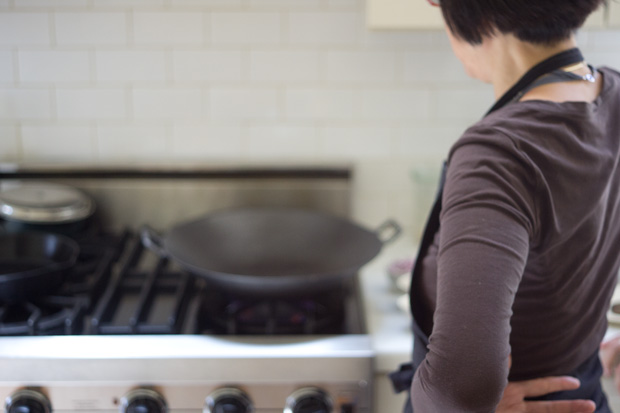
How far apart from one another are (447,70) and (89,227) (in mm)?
969

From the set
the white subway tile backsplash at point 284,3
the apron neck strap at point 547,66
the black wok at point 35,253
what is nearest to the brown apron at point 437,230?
the apron neck strap at point 547,66

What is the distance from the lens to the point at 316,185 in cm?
169

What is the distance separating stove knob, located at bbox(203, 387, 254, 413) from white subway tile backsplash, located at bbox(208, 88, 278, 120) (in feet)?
2.58

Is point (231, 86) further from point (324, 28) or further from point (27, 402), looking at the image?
point (27, 402)

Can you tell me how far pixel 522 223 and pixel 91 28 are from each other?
51.3 inches

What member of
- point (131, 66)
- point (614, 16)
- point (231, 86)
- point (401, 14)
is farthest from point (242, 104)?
point (614, 16)

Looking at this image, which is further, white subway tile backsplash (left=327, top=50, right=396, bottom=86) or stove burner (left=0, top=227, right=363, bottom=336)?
white subway tile backsplash (left=327, top=50, right=396, bottom=86)

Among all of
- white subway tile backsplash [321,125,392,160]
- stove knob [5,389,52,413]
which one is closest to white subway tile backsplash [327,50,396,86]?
white subway tile backsplash [321,125,392,160]

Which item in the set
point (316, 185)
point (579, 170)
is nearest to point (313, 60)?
point (316, 185)

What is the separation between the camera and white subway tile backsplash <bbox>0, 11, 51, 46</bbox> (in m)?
1.64

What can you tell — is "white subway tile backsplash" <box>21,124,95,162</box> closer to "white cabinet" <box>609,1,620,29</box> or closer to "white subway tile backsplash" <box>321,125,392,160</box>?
"white subway tile backsplash" <box>321,125,392,160</box>

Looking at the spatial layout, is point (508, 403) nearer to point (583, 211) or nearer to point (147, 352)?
point (583, 211)

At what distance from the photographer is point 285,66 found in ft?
5.51

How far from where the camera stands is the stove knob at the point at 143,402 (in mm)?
1126
